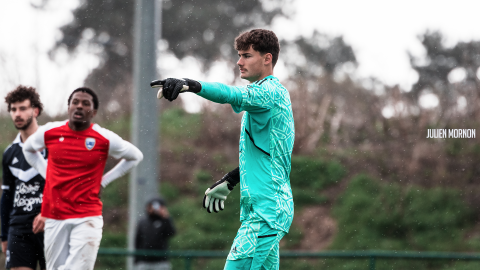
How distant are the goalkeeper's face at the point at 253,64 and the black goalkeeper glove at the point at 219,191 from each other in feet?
2.30

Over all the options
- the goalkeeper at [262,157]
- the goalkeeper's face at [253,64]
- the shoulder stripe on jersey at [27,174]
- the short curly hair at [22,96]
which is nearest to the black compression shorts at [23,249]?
the shoulder stripe on jersey at [27,174]

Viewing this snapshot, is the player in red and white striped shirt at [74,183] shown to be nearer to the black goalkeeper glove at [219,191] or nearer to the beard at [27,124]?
the beard at [27,124]

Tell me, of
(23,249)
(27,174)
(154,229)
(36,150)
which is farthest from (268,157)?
(154,229)

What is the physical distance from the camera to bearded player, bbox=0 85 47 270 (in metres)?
5.24

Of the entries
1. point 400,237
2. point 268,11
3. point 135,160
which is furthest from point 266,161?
point 268,11

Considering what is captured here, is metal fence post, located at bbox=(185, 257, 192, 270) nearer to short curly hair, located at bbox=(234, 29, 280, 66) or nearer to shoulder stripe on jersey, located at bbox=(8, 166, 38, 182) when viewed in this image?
shoulder stripe on jersey, located at bbox=(8, 166, 38, 182)

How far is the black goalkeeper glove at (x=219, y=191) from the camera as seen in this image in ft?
12.8

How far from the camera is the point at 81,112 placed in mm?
4848

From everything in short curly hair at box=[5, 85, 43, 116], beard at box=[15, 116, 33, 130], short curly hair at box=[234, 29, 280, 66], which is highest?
short curly hair at box=[234, 29, 280, 66]

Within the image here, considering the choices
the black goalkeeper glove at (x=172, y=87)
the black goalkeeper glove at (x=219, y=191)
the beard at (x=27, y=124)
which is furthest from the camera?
the beard at (x=27, y=124)

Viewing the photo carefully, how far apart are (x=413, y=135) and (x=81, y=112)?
10240 millimetres

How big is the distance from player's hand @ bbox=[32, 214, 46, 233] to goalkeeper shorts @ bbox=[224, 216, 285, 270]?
7.37 ft

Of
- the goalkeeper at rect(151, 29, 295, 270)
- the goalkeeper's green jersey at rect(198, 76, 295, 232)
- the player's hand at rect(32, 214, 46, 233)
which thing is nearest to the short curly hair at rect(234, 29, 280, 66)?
the goalkeeper at rect(151, 29, 295, 270)

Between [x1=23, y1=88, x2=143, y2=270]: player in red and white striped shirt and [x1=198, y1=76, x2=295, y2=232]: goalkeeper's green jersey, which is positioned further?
[x1=23, y1=88, x2=143, y2=270]: player in red and white striped shirt
